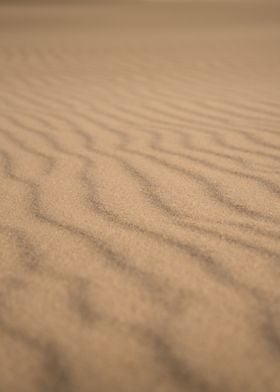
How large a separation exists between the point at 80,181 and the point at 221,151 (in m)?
0.84

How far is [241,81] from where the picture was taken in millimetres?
4059

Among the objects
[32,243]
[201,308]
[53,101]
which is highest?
[53,101]

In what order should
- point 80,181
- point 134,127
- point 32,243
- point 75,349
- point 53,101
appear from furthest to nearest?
1. point 53,101
2. point 134,127
3. point 80,181
4. point 32,243
5. point 75,349

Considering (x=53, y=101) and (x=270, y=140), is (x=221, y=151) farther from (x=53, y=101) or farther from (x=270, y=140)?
(x=53, y=101)

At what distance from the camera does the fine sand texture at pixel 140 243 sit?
0.96 meters

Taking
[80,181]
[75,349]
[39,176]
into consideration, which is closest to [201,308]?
[75,349]

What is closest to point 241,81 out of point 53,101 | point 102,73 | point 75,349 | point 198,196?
point 102,73

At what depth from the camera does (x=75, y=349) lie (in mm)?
996

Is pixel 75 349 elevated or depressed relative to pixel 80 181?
depressed

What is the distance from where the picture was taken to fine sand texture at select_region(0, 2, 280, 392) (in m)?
0.96

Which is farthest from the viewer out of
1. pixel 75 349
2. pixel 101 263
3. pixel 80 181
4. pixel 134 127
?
pixel 134 127

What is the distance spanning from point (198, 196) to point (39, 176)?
0.78m

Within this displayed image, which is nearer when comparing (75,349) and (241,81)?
(75,349)

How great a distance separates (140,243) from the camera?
1.36 metres
